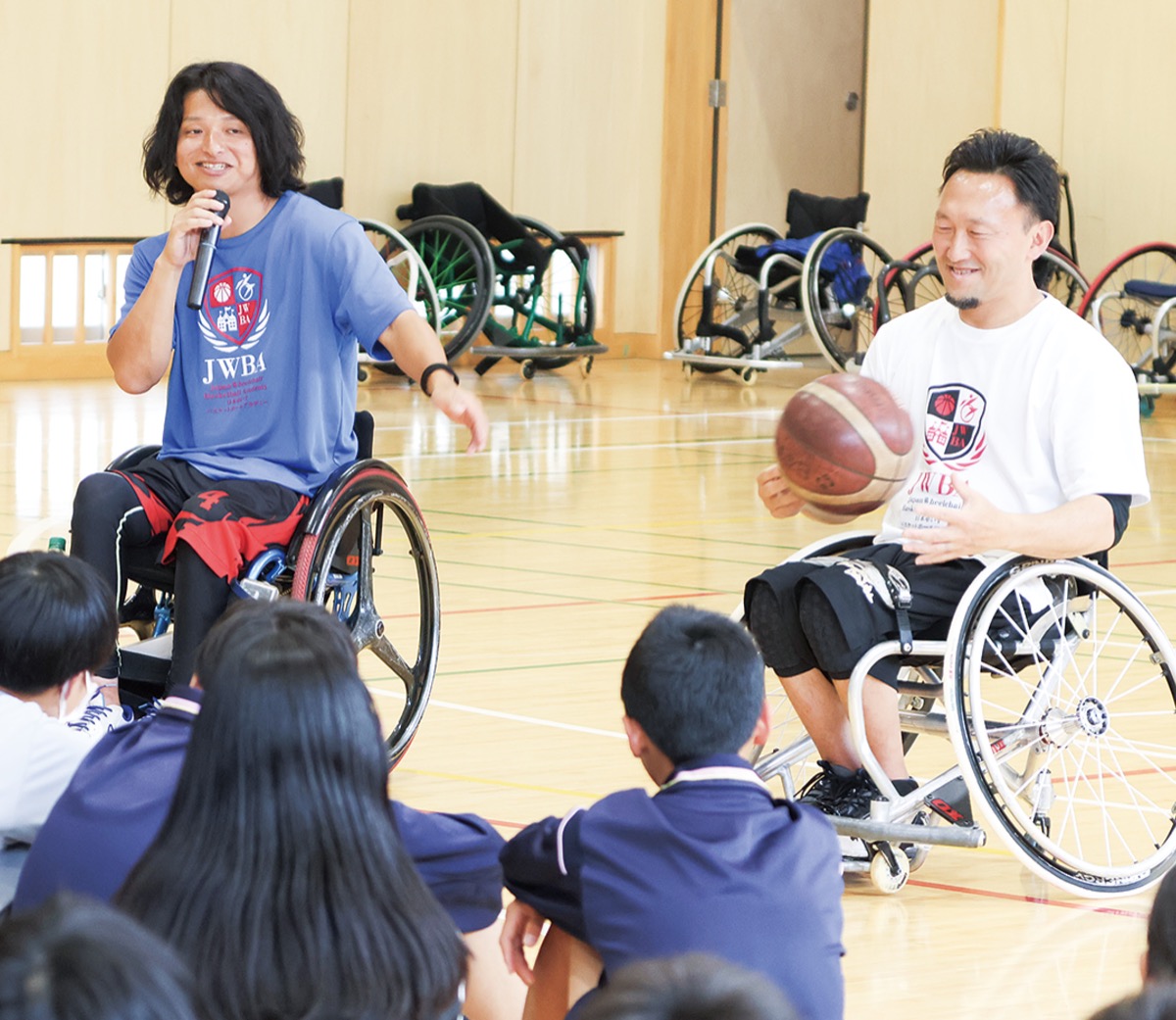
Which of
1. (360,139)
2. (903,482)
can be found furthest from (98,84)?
(903,482)

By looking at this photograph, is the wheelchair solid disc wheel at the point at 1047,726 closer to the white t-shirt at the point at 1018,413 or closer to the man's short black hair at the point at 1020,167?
the white t-shirt at the point at 1018,413

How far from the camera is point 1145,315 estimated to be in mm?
9078

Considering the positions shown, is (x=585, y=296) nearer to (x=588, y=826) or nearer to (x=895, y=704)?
(x=895, y=704)

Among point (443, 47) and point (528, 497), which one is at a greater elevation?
point (443, 47)

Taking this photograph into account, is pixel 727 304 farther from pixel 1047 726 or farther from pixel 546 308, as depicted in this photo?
pixel 1047 726

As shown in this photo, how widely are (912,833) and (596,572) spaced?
2.39 m

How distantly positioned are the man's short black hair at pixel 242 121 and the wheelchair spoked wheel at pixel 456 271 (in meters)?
5.58

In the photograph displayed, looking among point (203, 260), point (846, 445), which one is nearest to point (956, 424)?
point (846, 445)

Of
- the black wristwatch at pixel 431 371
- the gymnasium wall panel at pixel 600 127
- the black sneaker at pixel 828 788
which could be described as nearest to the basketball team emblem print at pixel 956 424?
the black sneaker at pixel 828 788

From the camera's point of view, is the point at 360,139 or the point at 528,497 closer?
the point at 528,497

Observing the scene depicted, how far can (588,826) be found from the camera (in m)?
1.84

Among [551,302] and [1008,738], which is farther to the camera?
[551,302]

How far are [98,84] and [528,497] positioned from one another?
12.9 feet

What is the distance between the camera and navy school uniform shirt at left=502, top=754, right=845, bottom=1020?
1723mm
